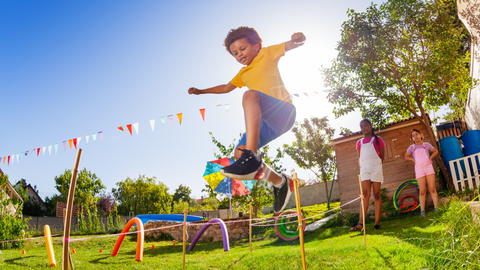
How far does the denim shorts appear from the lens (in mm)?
1996

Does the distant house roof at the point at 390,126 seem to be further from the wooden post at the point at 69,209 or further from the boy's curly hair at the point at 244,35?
the wooden post at the point at 69,209

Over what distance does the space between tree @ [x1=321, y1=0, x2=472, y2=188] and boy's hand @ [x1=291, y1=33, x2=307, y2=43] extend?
23.3ft

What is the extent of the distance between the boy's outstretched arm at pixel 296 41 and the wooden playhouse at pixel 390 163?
349 inches

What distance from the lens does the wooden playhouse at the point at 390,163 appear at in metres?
9.65

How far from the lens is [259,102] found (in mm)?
1872

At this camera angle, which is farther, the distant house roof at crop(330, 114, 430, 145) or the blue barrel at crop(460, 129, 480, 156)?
the distant house roof at crop(330, 114, 430, 145)

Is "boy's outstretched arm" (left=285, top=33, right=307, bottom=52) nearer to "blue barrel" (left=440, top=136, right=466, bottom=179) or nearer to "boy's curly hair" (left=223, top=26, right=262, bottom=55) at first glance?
"boy's curly hair" (left=223, top=26, right=262, bottom=55)

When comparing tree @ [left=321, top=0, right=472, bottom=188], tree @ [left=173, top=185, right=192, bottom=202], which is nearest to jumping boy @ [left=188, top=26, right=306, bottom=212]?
tree @ [left=321, top=0, right=472, bottom=188]

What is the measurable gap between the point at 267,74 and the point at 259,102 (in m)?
0.37

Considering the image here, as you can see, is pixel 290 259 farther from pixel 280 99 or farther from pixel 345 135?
pixel 345 135

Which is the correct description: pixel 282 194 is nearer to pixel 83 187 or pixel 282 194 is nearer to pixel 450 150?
pixel 450 150

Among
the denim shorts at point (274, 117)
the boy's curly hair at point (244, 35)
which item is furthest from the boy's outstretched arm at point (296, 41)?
the denim shorts at point (274, 117)

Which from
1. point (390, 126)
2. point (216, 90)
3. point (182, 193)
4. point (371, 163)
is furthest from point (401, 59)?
point (182, 193)

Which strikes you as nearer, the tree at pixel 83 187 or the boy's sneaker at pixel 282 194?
the boy's sneaker at pixel 282 194
